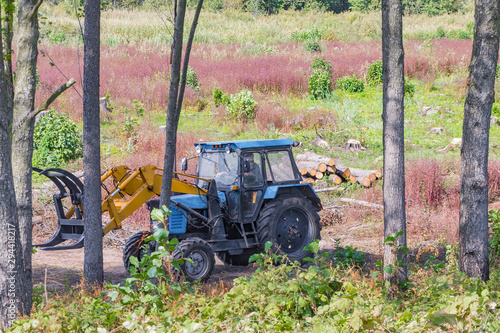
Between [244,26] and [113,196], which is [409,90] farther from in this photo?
[244,26]

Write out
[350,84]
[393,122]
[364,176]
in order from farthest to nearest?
[350,84] → [364,176] → [393,122]

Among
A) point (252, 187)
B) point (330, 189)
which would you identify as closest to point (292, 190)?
point (252, 187)

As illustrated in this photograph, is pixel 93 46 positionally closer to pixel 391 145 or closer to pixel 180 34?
pixel 180 34

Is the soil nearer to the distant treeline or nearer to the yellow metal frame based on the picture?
the yellow metal frame

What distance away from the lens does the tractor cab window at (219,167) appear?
7.60 meters

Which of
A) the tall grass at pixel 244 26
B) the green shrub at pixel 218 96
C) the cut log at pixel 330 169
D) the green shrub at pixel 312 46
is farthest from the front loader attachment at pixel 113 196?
the green shrub at pixel 312 46

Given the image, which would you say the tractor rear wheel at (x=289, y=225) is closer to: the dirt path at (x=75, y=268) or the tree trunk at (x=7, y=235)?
the dirt path at (x=75, y=268)

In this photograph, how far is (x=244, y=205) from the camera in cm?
757

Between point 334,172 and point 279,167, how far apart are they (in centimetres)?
448

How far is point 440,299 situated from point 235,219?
3457 millimetres

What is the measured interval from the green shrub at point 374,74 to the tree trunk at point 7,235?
19267mm

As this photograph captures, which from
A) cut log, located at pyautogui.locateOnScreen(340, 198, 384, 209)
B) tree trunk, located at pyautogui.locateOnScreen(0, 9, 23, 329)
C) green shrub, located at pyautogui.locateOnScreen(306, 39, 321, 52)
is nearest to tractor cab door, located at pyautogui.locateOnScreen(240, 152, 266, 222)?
cut log, located at pyautogui.locateOnScreen(340, 198, 384, 209)

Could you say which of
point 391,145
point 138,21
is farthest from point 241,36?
point 391,145

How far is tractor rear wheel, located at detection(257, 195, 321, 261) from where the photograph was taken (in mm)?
7480
